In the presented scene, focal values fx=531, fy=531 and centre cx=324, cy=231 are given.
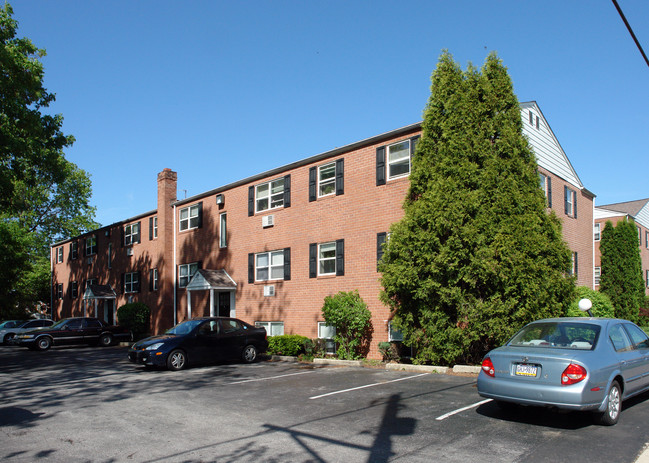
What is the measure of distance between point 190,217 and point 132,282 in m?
7.33

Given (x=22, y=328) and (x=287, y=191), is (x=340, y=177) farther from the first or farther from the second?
(x=22, y=328)

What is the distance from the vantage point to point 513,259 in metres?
12.6

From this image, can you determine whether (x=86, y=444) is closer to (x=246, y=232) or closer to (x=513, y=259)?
(x=513, y=259)

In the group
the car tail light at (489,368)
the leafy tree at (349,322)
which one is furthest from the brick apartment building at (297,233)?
the car tail light at (489,368)

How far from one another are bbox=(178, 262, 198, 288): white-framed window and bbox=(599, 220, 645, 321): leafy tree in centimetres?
1997

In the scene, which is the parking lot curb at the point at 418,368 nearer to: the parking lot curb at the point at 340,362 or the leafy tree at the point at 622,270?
the parking lot curb at the point at 340,362

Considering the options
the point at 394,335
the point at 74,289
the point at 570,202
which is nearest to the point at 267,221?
the point at 394,335

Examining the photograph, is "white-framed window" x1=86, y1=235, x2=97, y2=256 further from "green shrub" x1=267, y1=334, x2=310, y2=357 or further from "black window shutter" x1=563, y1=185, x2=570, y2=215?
"black window shutter" x1=563, y1=185, x2=570, y2=215

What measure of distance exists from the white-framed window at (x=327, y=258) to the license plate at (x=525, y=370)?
1123cm

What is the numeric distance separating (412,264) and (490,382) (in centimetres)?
629

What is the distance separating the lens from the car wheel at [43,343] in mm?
23306

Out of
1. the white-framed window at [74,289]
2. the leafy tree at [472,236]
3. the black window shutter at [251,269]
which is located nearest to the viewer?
the leafy tree at [472,236]

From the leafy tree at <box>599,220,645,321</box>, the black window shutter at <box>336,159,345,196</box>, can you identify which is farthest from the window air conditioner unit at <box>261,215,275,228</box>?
the leafy tree at <box>599,220,645,321</box>

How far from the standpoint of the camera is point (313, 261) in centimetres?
1905
